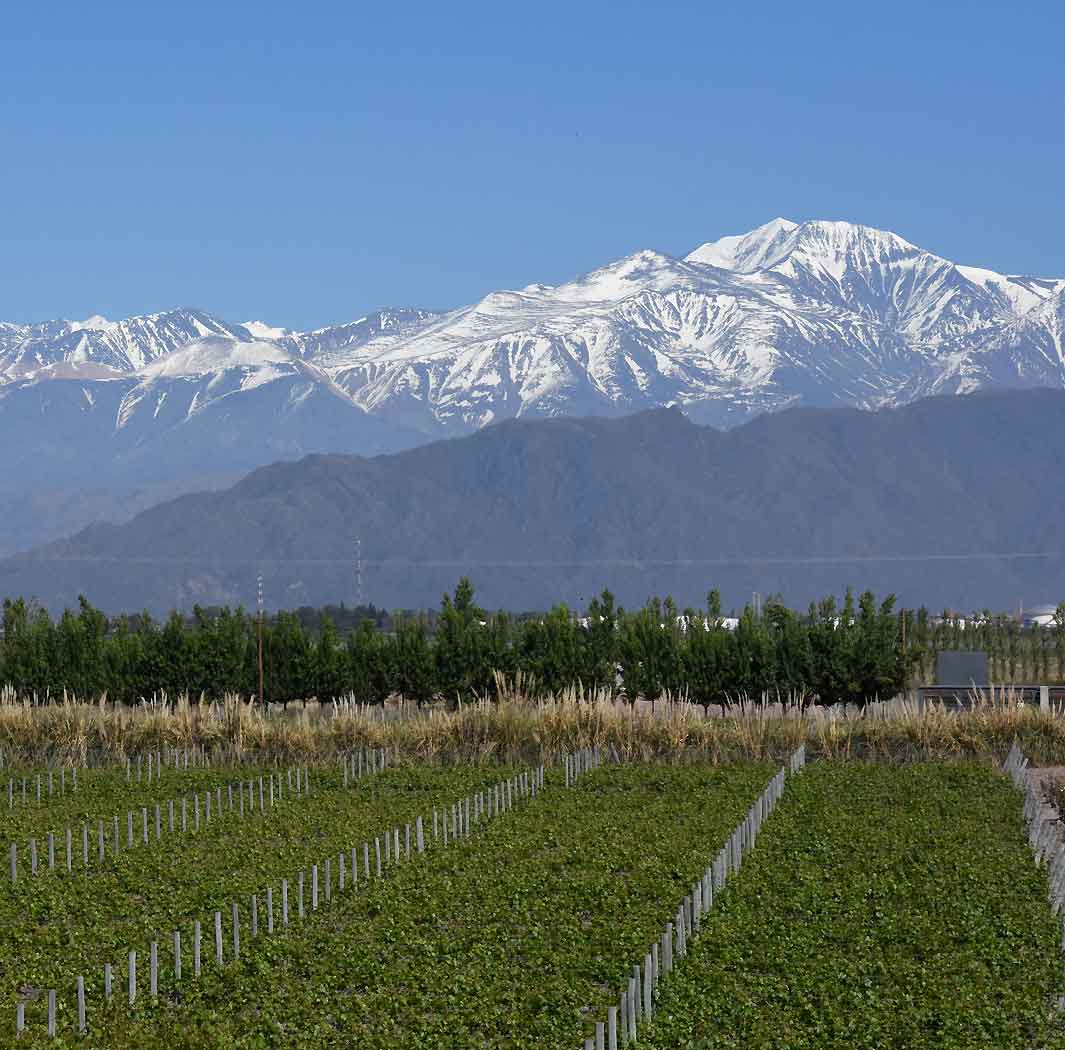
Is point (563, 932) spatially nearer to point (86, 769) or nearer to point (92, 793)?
point (92, 793)

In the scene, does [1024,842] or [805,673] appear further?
[805,673]

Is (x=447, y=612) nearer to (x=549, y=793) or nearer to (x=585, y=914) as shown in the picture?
(x=549, y=793)

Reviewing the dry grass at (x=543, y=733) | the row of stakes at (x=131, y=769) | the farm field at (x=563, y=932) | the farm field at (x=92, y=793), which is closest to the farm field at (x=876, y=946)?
the farm field at (x=563, y=932)

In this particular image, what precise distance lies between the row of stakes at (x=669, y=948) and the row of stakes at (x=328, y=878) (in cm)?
413

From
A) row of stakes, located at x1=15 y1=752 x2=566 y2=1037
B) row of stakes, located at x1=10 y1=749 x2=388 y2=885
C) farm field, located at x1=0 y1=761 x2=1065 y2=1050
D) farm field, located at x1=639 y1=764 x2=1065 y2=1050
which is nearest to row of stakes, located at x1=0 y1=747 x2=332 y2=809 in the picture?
row of stakes, located at x1=10 y1=749 x2=388 y2=885

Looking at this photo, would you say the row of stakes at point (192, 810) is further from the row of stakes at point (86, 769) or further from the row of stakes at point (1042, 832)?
the row of stakes at point (1042, 832)

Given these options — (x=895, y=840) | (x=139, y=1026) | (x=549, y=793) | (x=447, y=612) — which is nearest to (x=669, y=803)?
(x=549, y=793)

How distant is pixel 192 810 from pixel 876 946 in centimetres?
1526

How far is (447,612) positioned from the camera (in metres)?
48.2

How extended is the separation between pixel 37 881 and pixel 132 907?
2.61 m

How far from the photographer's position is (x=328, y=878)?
2170cm

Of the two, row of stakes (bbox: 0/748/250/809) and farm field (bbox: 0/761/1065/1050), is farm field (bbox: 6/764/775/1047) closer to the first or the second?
farm field (bbox: 0/761/1065/1050)

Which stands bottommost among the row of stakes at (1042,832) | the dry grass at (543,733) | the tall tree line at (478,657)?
the row of stakes at (1042,832)

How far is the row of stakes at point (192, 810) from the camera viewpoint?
82.5 ft
